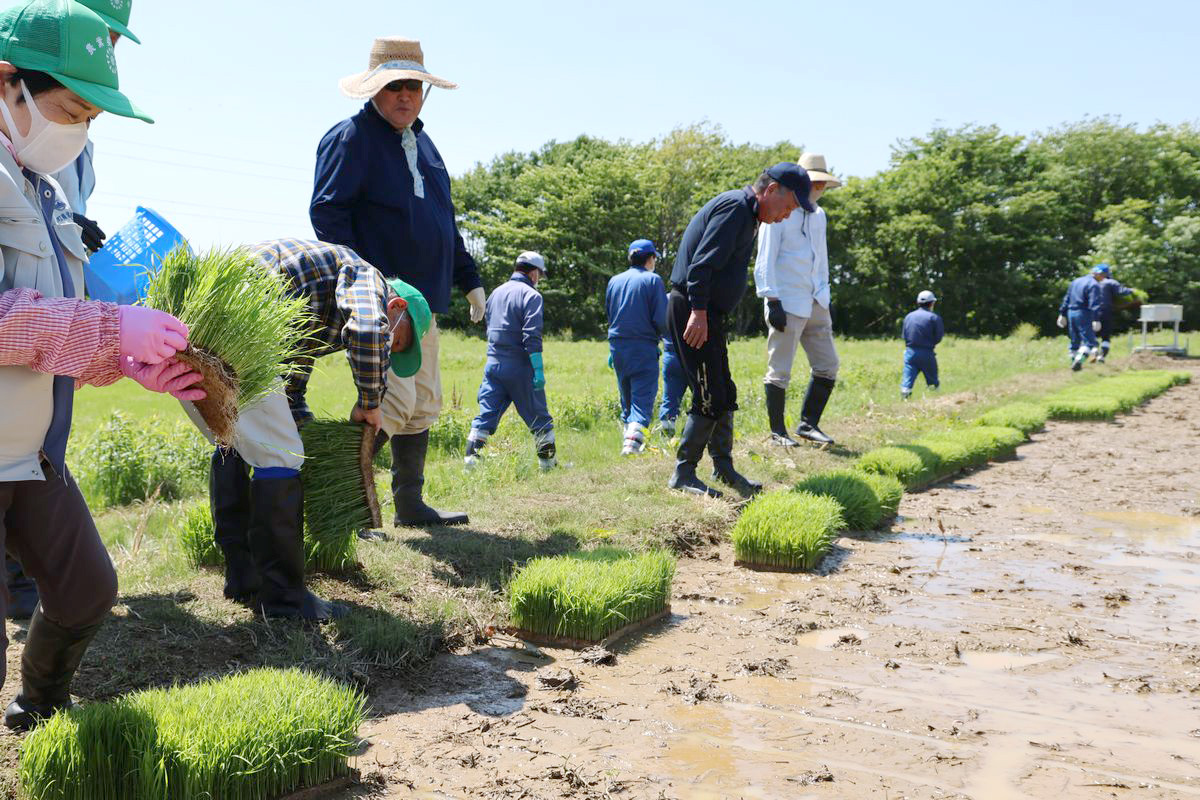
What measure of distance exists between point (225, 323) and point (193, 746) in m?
1.11

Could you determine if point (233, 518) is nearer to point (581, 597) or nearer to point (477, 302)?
point (581, 597)

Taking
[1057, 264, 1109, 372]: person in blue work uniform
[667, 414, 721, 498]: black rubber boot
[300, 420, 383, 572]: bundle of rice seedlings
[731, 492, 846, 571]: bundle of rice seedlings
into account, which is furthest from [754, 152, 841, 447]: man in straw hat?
[1057, 264, 1109, 372]: person in blue work uniform

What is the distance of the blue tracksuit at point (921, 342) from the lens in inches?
541

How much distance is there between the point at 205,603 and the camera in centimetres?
389

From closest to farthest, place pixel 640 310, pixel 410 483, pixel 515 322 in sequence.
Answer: pixel 410 483
pixel 515 322
pixel 640 310

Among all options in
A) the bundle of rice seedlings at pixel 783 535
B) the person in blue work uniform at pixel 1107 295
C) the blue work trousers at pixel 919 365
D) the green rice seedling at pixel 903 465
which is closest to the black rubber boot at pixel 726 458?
the green rice seedling at pixel 903 465

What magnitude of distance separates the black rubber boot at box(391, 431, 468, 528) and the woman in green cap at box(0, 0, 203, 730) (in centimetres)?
288

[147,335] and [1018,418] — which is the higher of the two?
[147,335]

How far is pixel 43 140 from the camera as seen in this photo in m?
2.32

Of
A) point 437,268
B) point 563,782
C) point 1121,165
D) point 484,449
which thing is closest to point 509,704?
point 563,782

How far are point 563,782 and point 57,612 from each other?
1.41 m

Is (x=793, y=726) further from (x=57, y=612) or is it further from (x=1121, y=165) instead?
(x=1121, y=165)

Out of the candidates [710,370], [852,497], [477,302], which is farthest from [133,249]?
[852,497]

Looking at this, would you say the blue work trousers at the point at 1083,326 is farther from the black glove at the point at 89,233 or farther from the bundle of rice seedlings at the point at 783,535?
the black glove at the point at 89,233
